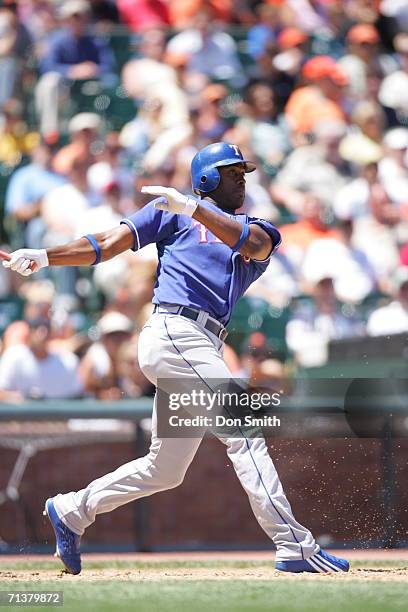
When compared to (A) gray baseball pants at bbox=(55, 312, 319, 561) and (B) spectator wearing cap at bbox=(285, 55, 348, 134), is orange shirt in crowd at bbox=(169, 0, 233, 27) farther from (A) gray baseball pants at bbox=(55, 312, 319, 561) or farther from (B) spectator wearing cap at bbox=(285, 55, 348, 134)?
(A) gray baseball pants at bbox=(55, 312, 319, 561)

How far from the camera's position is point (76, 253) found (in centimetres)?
550

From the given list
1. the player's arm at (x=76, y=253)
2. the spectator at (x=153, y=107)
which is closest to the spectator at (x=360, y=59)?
the spectator at (x=153, y=107)

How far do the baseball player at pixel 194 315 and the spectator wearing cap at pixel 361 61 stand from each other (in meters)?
6.90

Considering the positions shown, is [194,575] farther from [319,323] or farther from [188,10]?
[188,10]

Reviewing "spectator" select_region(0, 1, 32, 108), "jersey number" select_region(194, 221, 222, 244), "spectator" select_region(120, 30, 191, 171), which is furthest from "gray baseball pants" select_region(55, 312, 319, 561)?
"spectator" select_region(0, 1, 32, 108)

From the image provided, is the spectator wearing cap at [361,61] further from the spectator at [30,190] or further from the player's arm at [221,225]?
the player's arm at [221,225]

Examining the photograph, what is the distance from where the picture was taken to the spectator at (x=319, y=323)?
962 centimetres

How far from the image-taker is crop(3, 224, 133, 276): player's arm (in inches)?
213

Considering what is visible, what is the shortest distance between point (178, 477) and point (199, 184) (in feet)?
4.49

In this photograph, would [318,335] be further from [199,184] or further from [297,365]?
[199,184]

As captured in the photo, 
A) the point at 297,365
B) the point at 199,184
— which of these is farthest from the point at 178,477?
the point at 297,365

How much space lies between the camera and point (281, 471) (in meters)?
7.01

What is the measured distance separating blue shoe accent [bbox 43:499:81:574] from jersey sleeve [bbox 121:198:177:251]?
52.0 inches

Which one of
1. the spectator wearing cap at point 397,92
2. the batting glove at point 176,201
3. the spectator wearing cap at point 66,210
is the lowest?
the spectator wearing cap at point 66,210
